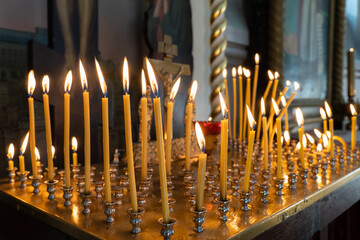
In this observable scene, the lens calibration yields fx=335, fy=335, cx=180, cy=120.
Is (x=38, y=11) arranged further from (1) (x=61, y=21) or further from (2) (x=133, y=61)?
(2) (x=133, y=61)

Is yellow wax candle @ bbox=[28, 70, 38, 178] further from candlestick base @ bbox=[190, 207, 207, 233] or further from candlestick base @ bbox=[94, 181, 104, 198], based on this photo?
candlestick base @ bbox=[190, 207, 207, 233]

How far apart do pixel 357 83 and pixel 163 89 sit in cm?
244

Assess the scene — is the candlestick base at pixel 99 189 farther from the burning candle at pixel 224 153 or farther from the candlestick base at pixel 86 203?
the burning candle at pixel 224 153

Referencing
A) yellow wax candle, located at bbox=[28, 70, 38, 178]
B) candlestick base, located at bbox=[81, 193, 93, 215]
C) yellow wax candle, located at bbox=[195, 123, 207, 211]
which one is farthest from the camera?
yellow wax candle, located at bbox=[28, 70, 38, 178]

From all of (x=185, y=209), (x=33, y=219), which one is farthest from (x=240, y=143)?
(x=33, y=219)

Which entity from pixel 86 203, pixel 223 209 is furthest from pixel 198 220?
pixel 86 203

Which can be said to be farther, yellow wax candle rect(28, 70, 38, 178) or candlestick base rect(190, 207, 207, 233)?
yellow wax candle rect(28, 70, 38, 178)

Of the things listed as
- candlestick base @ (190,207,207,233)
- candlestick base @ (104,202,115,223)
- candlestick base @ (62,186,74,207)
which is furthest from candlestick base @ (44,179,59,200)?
candlestick base @ (190,207,207,233)

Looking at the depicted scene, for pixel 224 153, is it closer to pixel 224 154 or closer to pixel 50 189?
pixel 224 154

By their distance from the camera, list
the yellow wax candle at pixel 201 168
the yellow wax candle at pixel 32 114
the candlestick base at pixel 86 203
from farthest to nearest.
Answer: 1. the yellow wax candle at pixel 32 114
2. the candlestick base at pixel 86 203
3. the yellow wax candle at pixel 201 168

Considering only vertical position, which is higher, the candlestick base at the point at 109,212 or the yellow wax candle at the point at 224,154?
the yellow wax candle at the point at 224,154

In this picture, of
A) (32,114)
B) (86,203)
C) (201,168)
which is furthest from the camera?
(32,114)

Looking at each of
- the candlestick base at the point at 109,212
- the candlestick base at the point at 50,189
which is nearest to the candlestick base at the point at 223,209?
the candlestick base at the point at 109,212

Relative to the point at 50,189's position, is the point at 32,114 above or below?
above
